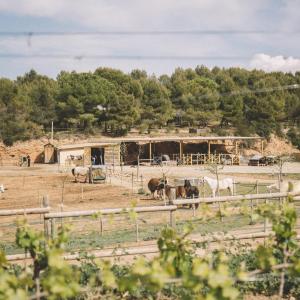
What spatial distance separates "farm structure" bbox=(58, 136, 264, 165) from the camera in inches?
1673

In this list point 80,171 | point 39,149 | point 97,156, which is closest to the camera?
point 80,171

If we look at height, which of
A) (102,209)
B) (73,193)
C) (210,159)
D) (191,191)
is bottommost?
(73,193)

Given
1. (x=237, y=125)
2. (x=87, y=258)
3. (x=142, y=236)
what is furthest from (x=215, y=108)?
(x=87, y=258)

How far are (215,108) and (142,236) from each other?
50.6 metres

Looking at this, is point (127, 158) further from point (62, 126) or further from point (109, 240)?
point (109, 240)

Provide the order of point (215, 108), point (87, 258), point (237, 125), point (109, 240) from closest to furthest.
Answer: point (87, 258) → point (109, 240) → point (237, 125) → point (215, 108)

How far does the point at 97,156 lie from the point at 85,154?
3153mm

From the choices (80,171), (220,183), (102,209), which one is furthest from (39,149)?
(102,209)

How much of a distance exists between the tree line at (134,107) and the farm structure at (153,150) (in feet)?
16.3

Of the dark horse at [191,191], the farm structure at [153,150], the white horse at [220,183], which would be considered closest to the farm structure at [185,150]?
the farm structure at [153,150]

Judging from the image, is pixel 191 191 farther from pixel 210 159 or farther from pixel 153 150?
pixel 153 150

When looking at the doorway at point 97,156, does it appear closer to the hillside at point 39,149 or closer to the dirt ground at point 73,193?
the hillside at point 39,149

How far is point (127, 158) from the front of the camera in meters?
48.5

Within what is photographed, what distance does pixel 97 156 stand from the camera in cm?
4559
